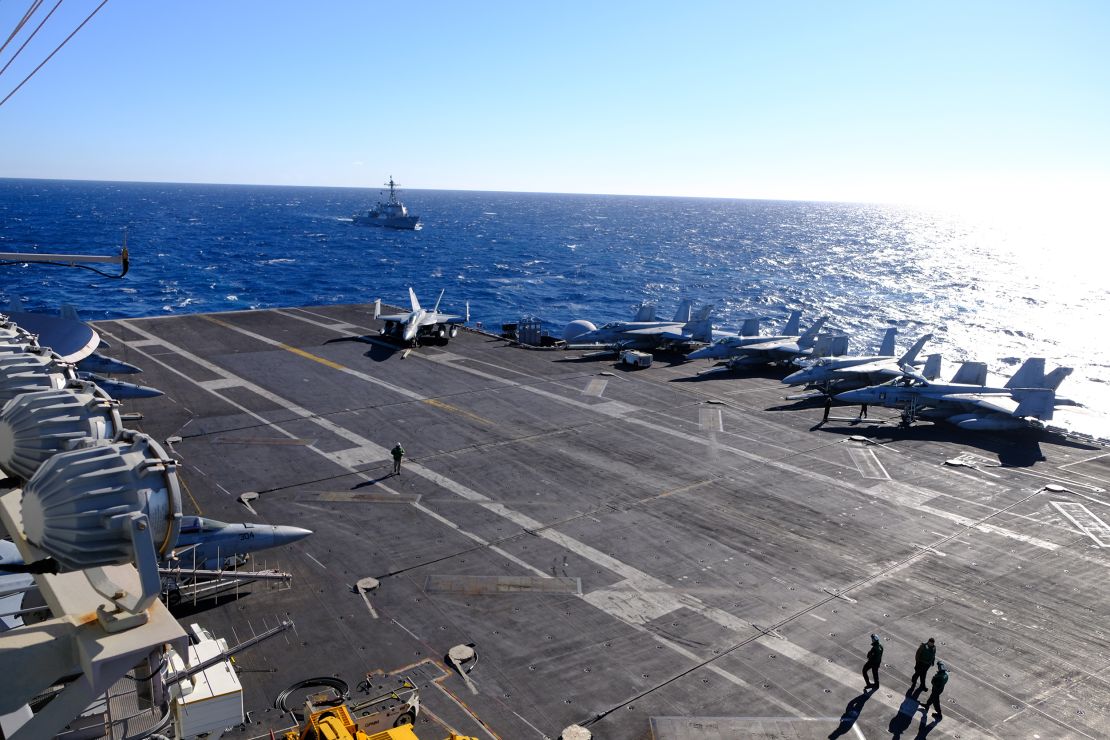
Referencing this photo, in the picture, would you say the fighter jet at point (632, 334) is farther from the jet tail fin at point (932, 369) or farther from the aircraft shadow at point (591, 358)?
the jet tail fin at point (932, 369)

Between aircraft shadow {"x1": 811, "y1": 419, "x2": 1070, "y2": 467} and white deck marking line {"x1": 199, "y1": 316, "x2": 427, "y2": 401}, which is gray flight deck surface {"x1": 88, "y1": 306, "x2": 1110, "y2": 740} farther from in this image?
white deck marking line {"x1": 199, "y1": 316, "x2": 427, "y2": 401}

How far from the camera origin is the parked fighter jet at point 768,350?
6181cm

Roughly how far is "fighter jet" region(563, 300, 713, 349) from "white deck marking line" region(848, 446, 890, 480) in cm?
2561

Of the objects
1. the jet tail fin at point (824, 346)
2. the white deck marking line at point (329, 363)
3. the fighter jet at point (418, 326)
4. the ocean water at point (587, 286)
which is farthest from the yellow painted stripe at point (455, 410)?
the ocean water at point (587, 286)

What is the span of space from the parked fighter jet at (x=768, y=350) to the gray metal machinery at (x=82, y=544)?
56312 mm

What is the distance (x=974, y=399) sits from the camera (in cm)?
4766

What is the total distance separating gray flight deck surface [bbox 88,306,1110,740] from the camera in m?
20.6

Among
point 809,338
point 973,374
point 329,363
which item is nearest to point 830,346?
point 809,338

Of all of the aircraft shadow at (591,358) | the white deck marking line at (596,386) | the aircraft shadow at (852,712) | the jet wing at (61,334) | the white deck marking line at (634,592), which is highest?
the jet wing at (61,334)

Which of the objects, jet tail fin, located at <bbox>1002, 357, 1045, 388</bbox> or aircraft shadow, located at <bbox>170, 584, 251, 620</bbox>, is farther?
jet tail fin, located at <bbox>1002, 357, 1045, 388</bbox>

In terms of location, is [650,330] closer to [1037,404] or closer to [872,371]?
[872,371]

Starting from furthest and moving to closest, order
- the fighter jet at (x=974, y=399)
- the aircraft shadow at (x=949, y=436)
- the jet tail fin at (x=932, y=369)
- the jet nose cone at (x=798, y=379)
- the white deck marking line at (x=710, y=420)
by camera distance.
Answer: the jet nose cone at (x=798, y=379) < the jet tail fin at (x=932, y=369) < the fighter jet at (x=974, y=399) < the white deck marking line at (x=710, y=420) < the aircraft shadow at (x=949, y=436)

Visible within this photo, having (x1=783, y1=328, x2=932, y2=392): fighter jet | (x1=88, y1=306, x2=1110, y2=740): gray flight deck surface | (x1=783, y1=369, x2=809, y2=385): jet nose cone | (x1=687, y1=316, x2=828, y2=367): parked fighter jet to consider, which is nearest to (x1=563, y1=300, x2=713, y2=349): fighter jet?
(x1=687, y1=316, x2=828, y2=367): parked fighter jet

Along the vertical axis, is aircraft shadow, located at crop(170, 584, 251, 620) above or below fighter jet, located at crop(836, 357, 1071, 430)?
below
